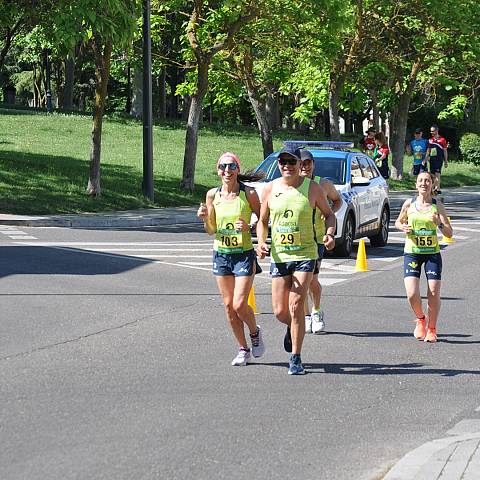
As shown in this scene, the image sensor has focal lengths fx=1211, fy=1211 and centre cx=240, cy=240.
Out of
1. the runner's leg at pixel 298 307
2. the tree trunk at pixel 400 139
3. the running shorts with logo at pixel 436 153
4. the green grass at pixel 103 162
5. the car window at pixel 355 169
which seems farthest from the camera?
the tree trunk at pixel 400 139

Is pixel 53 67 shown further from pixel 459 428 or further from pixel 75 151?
pixel 459 428

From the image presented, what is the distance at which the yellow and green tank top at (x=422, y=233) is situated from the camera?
11930mm

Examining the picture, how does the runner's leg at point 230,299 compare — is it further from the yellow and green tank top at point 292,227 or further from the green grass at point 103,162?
the green grass at point 103,162

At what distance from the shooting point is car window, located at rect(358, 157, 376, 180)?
21.7 meters

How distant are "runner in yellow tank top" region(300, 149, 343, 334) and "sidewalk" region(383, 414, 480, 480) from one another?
3646mm

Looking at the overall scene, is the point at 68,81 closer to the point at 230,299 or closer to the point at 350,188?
the point at 350,188

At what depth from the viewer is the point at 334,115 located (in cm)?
4153

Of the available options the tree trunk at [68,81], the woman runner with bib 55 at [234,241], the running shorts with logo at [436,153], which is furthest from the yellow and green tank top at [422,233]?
the tree trunk at [68,81]

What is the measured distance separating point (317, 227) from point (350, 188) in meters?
9.81

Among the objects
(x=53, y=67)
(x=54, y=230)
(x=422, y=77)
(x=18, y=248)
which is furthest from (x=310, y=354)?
(x=53, y=67)

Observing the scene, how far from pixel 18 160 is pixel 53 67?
5209 centimetres

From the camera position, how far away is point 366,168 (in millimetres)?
21984

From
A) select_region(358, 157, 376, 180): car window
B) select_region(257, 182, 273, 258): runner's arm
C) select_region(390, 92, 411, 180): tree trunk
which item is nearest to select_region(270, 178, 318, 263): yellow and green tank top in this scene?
select_region(257, 182, 273, 258): runner's arm

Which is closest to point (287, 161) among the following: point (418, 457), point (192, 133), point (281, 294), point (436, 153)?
point (281, 294)
